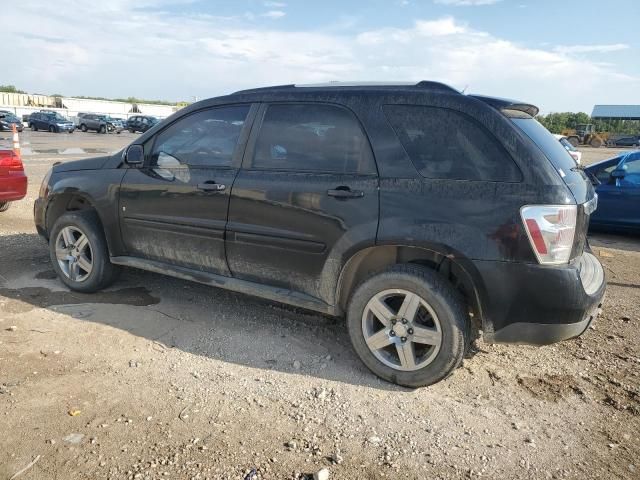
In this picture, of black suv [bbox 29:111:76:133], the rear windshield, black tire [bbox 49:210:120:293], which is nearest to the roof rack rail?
the rear windshield

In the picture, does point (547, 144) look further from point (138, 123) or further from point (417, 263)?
point (138, 123)

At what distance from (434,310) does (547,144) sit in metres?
1.26

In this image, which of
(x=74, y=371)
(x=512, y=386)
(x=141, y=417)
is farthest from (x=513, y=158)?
(x=74, y=371)

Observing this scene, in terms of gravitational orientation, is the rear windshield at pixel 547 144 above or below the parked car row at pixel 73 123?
above

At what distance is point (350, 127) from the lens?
3.54 meters

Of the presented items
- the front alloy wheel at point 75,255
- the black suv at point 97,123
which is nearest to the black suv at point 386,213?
the front alloy wheel at point 75,255

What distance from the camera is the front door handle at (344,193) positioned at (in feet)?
11.1

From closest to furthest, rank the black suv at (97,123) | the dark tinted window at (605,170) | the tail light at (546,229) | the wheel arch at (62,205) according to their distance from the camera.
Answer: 1. the tail light at (546,229)
2. the wheel arch at (62,205)
3. the dark tinted window at (605,170)
4. the black suv at (97,123)

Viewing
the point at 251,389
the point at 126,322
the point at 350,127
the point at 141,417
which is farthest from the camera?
the point at 126,322

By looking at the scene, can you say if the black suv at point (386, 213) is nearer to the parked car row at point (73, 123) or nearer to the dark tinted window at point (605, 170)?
the dark tinted window at point (605, 170)

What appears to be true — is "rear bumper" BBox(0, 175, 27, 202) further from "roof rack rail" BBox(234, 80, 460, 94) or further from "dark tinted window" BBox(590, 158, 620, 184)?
"dark tinted window" BBox(590, 158, 620, 184)

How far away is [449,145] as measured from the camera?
324 cm

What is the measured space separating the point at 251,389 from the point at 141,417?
68 cm

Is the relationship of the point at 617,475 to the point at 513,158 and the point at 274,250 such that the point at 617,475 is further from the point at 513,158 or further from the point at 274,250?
the point at 274,250
